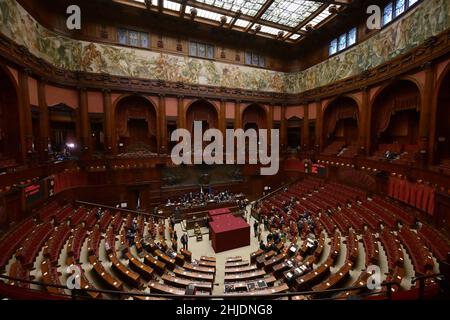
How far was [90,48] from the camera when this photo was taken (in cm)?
1440

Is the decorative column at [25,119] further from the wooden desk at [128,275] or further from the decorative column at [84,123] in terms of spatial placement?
the wooden desk at [128,275]

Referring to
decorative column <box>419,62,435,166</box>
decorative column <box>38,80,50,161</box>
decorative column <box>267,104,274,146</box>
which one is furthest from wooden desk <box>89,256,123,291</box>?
decorative column <box>267,104,274,146</box>

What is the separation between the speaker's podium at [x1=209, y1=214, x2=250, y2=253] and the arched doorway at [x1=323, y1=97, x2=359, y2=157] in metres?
9.88

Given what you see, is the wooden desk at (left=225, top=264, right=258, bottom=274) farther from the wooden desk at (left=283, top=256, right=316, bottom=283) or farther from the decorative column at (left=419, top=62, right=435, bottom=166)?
the decorative column at (left=419, top=62, right=435, bottom=166)

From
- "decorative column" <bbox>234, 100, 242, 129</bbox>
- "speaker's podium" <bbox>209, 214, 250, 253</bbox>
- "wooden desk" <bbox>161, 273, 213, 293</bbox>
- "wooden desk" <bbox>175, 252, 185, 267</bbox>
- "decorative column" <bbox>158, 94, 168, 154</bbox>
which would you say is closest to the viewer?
"wooden desk" <bbox>161, 273, 213, 293</bbox>

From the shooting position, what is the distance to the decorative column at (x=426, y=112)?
1016cm

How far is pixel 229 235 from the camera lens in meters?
11.0

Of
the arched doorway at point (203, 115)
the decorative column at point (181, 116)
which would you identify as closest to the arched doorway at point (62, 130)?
the decorative column at point (181, 116)

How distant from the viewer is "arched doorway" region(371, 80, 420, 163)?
12188 millimetres

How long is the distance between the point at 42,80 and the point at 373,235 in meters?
18.4

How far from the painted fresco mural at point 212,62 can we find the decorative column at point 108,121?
193 cm

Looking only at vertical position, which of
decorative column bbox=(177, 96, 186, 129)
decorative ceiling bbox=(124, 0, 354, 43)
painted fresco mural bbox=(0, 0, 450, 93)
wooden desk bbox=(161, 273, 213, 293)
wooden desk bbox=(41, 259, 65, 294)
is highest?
decorative ceiling bbox=(124, 0, 354, 43)
